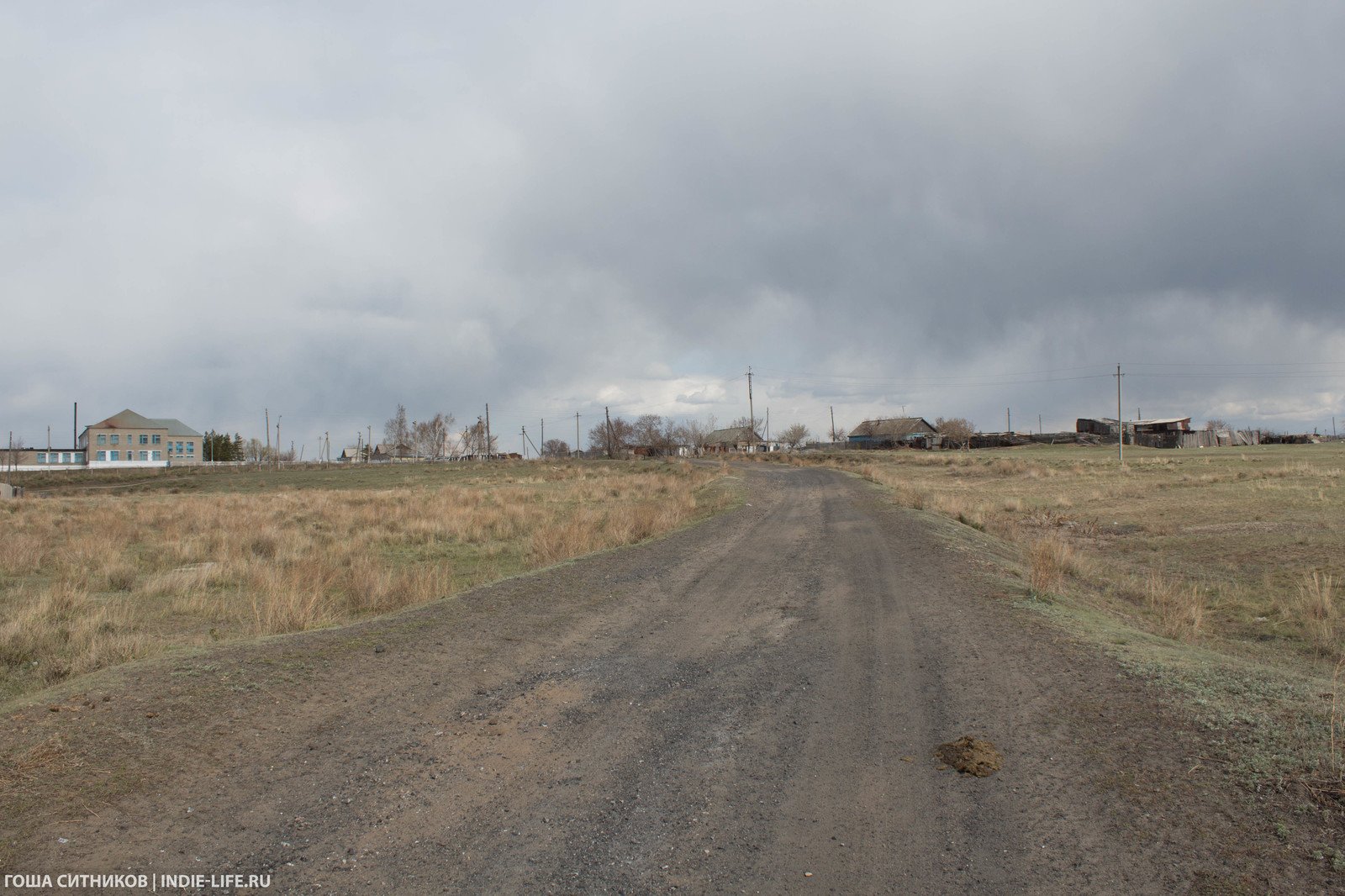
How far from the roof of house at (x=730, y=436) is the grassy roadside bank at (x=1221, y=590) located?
362ft

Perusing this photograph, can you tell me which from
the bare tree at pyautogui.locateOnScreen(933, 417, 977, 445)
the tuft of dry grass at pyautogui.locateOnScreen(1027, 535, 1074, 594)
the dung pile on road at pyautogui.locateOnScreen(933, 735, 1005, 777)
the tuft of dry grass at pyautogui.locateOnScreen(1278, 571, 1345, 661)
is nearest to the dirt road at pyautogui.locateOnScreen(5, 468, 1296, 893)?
the dung pile on road at pyautogui.locateOnScreen(933, 735, 1005, 777)

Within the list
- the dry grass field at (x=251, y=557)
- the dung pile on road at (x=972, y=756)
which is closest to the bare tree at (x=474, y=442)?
the dry grass field at (x=251, y=557)

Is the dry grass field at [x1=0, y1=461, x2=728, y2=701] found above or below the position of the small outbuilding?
below

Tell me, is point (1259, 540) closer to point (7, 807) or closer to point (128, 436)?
point (7, 807)

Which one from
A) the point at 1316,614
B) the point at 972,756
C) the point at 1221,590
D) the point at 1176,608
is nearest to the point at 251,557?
the point at 972,756

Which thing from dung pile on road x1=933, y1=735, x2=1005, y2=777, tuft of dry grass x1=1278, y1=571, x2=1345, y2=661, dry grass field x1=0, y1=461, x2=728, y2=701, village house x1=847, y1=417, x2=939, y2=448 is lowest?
tuft of dry grass x1=1278, y1=571, x2=1345, y2=661

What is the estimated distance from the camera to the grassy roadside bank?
4762 millimetres

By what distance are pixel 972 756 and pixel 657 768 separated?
2029mm

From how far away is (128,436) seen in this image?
12812 cm

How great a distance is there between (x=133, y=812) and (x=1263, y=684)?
7939 mm

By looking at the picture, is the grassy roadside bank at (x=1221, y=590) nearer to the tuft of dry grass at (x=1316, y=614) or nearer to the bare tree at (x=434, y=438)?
the tuft of dry grass at (x=1316, y=614)

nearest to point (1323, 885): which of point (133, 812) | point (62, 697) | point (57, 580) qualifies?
point (133, 812)

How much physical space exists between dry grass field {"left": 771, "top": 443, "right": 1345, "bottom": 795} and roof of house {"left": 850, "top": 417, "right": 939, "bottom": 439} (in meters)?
88.6

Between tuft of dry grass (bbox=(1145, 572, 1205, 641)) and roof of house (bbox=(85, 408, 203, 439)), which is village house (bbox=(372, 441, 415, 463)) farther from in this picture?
tuft of dry grass (bbox=(1145, 572, 1205, 641))
